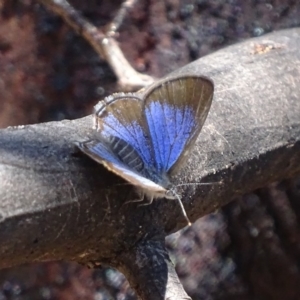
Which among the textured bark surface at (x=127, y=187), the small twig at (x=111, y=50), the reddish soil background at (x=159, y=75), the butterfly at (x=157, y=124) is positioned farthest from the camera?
the reddish soil background at (x=159, y=75)

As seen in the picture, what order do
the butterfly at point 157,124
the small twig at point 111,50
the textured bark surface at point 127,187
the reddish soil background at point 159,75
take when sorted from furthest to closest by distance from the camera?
the reddish soil background at point 159,75, the small twig at point 111,50, the butterfly at point 157,124, the textured bark surface at point 127,187

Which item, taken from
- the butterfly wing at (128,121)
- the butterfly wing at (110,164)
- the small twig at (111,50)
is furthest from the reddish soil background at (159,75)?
the butterfly wing at (110,164)

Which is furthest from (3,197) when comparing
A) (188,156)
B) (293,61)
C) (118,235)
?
(293,61)

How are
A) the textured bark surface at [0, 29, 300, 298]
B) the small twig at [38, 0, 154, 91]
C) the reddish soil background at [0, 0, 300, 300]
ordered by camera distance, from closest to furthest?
the textured bark surface at [0, 29, 300, 298], the small twig at [38, 0, 154, 91], the reddish soil background at [0, 0, 300, 300]

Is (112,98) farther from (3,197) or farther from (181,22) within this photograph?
(181,22)

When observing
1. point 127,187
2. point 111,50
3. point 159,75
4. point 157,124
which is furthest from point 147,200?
point 159,75

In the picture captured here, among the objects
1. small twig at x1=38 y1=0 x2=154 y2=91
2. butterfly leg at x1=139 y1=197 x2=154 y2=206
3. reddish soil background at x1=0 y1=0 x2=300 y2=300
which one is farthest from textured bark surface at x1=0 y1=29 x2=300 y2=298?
reddish soil background at x1=0 y1=0 x2=300 y2=300

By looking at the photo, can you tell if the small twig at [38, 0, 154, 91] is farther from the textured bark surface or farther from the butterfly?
the butterfly

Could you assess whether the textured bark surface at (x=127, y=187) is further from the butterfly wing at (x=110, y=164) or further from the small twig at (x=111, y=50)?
the small twig at (x=111, y=50)
